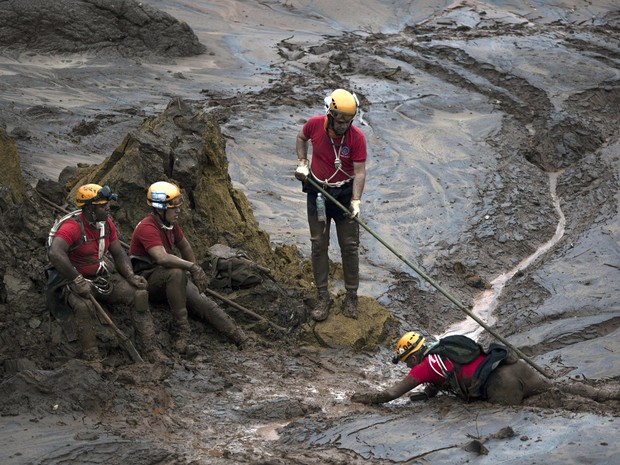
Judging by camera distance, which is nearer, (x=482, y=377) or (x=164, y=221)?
(x=482, y=377)

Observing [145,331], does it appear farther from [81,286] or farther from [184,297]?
[81,286]

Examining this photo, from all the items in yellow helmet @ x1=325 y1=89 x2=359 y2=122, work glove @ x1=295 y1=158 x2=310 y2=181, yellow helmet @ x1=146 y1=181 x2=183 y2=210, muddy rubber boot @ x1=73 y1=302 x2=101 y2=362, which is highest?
yellow helmet @ x1=325 y1=89 x2=359 y2=122

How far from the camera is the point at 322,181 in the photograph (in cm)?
839

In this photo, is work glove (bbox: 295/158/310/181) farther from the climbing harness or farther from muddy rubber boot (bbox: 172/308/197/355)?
the climbing harness

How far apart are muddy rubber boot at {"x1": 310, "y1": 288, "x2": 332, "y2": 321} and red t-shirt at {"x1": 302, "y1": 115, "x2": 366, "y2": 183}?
3.96 feet

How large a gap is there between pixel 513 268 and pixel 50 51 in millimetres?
9165

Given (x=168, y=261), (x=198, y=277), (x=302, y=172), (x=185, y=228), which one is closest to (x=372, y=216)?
(x=185, y=228)

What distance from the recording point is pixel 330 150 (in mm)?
8328

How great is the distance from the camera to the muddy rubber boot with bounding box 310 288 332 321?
8.98 m

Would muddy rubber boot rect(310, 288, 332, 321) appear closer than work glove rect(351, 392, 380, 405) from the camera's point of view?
No

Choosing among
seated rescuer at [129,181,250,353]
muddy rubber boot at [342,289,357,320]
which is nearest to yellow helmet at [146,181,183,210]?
seated rescuer at [129,181,250,353]

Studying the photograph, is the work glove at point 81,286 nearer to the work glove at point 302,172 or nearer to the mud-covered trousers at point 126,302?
the mud-covered trousers at point 126,302

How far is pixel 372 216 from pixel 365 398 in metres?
5.75

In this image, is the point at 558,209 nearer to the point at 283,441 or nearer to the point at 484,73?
the point at 484,73
